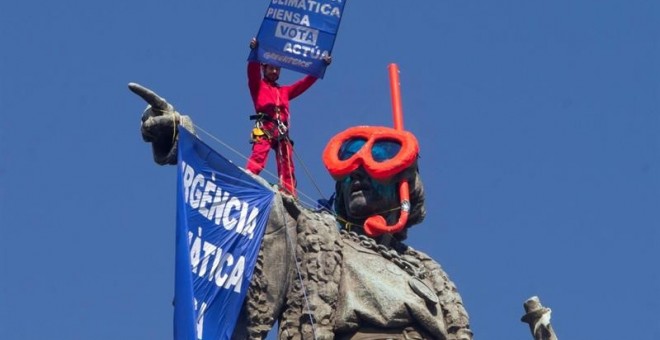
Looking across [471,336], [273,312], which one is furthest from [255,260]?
[471,336]

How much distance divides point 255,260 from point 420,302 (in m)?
1.61

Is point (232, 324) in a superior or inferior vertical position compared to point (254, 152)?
inferior

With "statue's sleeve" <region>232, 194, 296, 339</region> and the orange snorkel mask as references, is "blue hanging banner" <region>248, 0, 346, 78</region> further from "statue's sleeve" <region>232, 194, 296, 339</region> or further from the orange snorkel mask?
"statue's sleeve" <region>232, 194, 296, 339</region>

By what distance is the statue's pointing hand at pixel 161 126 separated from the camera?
2573 centimetres

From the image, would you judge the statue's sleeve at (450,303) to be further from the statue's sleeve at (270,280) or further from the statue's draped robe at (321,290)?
the statue's sleeve at (270,280)

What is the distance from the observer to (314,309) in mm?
25641

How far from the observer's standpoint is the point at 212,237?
25.4 m

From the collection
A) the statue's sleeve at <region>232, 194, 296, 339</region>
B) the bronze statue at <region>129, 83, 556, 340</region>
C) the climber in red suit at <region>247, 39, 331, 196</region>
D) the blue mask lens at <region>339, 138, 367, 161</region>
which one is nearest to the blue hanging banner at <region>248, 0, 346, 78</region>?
the climber in red suit at <region>247, 39, 331, 196</region>

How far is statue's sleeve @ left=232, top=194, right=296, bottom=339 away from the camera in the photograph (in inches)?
1008

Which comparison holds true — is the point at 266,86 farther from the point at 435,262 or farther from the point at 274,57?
the point at 435,262

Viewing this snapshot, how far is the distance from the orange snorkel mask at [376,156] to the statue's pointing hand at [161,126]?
5.80ft

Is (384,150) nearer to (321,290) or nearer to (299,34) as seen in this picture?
(299,34)

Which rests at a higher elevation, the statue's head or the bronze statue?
the statue's head

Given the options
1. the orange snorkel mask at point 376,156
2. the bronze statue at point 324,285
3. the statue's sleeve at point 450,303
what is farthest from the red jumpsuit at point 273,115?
the statue's sleeve at point 450,303
